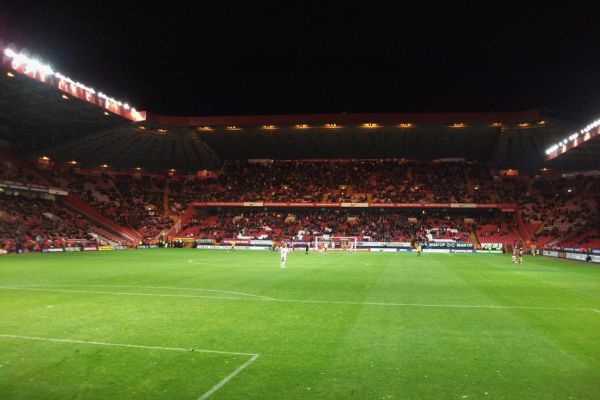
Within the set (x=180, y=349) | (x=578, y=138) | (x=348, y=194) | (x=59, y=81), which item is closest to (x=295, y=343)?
(x=180, y=349)

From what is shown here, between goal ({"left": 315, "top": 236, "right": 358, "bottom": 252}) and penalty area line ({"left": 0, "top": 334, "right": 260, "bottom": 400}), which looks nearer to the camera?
penalty area line ({"left": 0, "top": 334, "right": 260, "bottom": 400})

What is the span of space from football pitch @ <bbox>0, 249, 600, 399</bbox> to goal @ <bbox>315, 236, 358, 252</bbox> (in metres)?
39.2

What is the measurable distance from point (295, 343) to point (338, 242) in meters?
51.9

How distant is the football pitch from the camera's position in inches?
272

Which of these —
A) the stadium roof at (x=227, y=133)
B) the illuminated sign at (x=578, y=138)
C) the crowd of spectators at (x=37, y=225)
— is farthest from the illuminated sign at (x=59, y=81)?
the illuminated sign at (x=578, y=138)

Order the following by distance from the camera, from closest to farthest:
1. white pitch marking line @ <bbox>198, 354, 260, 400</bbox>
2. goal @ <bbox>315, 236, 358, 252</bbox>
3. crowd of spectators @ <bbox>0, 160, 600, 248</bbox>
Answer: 1. white pitch marking line @ <bbox>198, 354, 260, 400</bbox>
2. goal @ <bbox>315, 236, 358, 252</bbox>
3. crowd of spectators @ <bbox>0, 160, 600, 248</bbox>

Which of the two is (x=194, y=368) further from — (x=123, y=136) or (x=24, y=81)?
(x=123, y=136)

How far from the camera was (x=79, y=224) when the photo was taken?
183 ft

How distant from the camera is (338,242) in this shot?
201 feet

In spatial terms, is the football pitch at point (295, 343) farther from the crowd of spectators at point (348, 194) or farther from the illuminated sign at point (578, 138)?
the crowd of spectators at point (348, 194)

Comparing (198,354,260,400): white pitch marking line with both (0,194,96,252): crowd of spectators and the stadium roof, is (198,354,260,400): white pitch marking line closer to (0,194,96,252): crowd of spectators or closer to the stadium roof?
the stadium roof

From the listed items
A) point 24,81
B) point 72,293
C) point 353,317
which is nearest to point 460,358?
point 353,317

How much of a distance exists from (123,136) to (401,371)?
55850 mm

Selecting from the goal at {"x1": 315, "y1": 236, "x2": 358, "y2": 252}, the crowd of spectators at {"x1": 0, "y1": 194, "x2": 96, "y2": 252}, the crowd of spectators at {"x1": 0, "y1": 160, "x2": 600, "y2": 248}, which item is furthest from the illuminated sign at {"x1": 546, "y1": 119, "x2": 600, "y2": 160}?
the crowd of spectators at {"x1": 0, "y1": 194, "x2": 96, "y2": 252}
